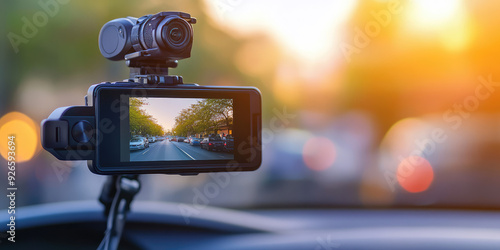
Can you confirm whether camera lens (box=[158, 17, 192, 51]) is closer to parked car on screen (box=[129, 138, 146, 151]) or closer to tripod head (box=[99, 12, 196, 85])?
tripod head (box=[99, 12, 196, 85])

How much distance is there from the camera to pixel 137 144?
179 cm

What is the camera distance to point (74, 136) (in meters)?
1.64

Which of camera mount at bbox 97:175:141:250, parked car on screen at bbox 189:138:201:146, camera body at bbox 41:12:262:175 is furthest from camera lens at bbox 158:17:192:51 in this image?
camera mount at bbox 97:175:141:250

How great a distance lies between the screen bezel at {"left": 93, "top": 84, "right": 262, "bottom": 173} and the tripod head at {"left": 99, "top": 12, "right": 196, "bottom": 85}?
0.28 feet

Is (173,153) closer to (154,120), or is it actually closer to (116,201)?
(154,120)

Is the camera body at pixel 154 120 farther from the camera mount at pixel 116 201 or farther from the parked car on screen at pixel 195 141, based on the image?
the camera mount at pixel 116 201

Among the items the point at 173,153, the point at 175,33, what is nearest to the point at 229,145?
the point at 173,153

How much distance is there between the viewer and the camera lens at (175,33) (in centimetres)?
177

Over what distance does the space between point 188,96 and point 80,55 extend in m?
8.60

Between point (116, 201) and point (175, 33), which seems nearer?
point (175, 33)

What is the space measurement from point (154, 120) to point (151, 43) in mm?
251

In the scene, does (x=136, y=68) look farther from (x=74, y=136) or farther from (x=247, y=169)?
(x=247, y=169)

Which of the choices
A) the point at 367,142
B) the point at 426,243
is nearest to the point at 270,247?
the point at 426,243

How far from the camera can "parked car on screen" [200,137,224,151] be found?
1.83 metres
